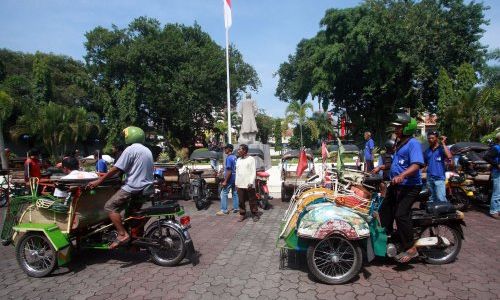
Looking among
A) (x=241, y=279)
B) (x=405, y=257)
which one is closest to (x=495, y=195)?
(x=405, y=257)

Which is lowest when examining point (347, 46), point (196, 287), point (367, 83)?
point (196, 287)

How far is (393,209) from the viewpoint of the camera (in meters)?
4.76

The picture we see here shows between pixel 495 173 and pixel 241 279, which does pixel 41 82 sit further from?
pixel 495 173

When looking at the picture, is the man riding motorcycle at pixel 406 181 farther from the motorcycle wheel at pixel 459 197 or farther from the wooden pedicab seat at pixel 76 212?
the motorcycle wheel at pixel 459 197

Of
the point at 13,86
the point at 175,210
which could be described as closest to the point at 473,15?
the point at 175,210

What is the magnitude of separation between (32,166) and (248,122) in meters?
8.36

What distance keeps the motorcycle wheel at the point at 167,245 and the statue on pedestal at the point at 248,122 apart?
1012cm

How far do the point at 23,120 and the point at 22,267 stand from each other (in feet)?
79.7

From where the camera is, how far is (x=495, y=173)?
24.2 feet

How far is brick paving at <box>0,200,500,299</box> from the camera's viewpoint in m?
4.08

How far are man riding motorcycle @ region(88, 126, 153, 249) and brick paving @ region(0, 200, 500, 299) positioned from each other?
647 millimetres

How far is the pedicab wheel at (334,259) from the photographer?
4.25m

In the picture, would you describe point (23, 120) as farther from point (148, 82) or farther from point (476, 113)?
point (476, 113)

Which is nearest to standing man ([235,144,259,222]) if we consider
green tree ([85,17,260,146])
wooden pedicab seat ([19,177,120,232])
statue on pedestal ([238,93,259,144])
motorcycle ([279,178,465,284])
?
motorcycle ([279,178,465,284])
